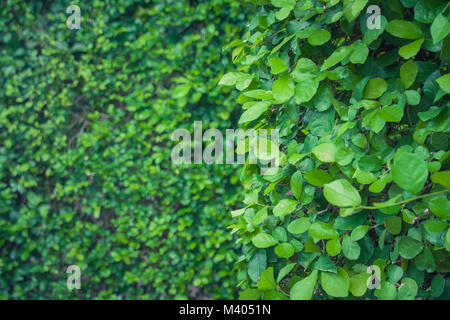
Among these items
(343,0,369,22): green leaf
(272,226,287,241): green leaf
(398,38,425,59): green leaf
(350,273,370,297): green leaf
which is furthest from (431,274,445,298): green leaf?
(343,0,369,22): green leaf

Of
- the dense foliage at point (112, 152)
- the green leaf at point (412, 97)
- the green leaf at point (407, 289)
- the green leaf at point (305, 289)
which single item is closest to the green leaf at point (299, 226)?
the green leaf at point (305, 289)

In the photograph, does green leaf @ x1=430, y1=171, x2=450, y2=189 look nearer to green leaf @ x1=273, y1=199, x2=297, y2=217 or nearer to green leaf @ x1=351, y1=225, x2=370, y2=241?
green leaf @ x1=351, y1=225, x2=370, y2=241

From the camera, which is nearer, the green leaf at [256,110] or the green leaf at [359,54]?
the green leaf at [359,54]

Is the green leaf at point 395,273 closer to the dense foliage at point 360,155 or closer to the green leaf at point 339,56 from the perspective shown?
the dense foliage at point 360,155

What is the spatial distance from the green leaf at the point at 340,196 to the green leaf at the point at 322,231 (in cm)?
12

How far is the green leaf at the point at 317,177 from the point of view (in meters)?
0.81

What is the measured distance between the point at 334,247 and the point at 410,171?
260 millimetres

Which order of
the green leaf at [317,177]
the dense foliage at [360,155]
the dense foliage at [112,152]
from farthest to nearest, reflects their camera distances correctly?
the dense foliage at [112,152] < the green leaf at [317,177] < the dense foliage at [360,155]

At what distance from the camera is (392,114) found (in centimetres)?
75

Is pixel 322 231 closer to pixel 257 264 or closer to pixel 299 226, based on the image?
pixel 299 226

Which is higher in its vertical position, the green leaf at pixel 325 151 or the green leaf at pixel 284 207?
the green leaf at pixel 325 151

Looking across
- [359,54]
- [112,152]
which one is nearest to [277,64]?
[359,54]

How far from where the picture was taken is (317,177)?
2.68 feet

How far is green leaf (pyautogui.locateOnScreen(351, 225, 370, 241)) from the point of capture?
2.48 ft
